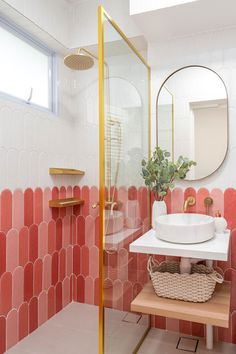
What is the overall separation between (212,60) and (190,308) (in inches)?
62.9

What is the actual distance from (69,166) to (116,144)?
103cm

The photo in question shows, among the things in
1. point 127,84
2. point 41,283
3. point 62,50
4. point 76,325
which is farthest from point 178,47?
point 76,325

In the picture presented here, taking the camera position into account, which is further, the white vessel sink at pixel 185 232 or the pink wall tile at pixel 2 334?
the pink wall tile at pixel 2 334

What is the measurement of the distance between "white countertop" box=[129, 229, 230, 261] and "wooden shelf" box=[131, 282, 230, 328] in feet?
1.05

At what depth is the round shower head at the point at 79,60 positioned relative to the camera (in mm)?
1971

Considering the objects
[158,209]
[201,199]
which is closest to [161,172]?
[158,209]

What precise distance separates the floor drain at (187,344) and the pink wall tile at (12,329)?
3.56 ft

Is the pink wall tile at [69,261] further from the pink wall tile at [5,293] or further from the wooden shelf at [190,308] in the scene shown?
the wooden shelf at [190,308]

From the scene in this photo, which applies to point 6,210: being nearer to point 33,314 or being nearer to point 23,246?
point 23,246

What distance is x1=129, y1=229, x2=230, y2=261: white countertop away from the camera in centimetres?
144

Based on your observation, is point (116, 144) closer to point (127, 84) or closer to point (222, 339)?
point (127, 84)

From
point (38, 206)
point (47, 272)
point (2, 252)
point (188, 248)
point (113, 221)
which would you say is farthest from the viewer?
point (47, 272)

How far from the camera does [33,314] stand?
83.4 inches

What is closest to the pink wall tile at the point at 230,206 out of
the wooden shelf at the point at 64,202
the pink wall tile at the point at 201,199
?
the pink wall tile at the point at 201,199
